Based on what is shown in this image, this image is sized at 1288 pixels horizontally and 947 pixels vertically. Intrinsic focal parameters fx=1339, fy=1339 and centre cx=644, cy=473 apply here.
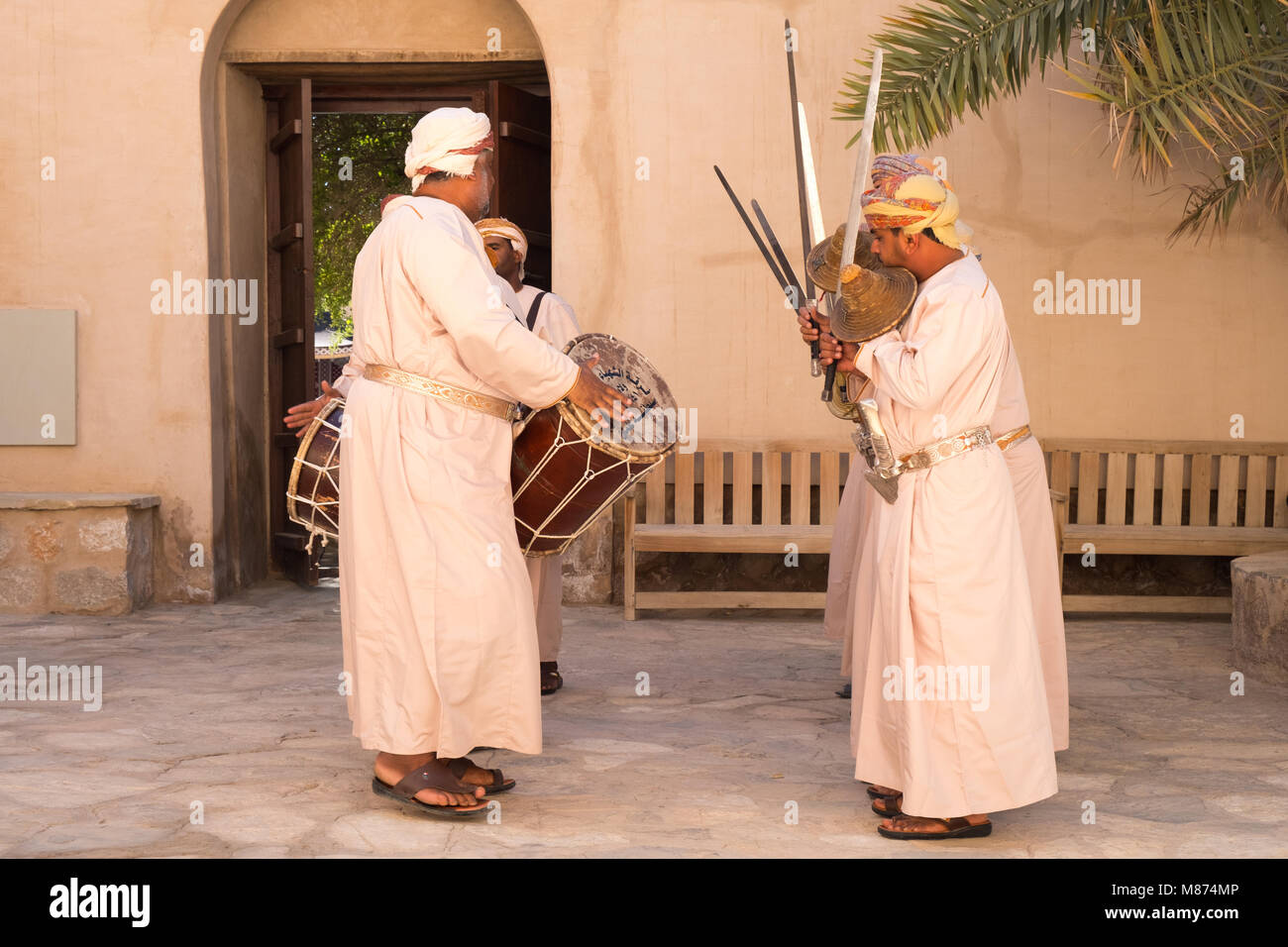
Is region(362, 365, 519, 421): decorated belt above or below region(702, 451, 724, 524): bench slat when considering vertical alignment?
above

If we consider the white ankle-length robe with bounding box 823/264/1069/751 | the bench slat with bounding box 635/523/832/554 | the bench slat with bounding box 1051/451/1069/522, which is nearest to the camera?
the white ankle-length robe with bounding box 823/264/1069/751

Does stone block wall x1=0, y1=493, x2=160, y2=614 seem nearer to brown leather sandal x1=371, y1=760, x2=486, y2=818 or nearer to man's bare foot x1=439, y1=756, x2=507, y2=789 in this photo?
man's bare foot x1=439, y1=756, x2=507, y2=789

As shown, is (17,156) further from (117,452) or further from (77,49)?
(117,452)

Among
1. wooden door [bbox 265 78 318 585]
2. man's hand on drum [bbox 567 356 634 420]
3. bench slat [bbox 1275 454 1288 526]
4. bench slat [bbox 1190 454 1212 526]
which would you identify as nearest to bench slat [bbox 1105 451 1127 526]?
bench slat [bbox 1190 454 1212 526]

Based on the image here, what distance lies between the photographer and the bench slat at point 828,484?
724 cm

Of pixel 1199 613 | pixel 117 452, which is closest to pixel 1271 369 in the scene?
pixel 1199 613

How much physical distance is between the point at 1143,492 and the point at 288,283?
17.1 feet

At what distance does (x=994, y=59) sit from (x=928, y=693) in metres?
3.37

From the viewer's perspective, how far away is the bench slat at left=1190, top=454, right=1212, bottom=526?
23.9 ft

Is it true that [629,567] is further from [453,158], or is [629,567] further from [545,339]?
[453,158]

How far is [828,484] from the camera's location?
730 centimetres

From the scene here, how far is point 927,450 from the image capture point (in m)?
3.49

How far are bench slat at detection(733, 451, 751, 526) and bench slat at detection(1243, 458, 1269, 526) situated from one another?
2696 mm

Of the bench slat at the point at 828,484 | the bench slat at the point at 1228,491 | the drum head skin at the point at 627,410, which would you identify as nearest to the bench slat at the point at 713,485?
the bench slat at the point at 828,484
